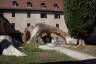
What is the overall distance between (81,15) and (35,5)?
83.6ft

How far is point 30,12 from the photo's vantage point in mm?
60000

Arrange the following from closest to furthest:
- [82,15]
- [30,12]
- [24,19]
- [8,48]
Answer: [8,48] < [82,15] < [24,19] < [30,12]

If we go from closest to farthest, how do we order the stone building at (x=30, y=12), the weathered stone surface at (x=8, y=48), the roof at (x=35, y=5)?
1. the weathered stone surface at (x=8, y=48)
2. the roof at (x=35, y=5)
3. the stone building at (x=30, y=12)

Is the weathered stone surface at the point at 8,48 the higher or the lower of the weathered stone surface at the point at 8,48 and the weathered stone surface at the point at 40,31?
the lower

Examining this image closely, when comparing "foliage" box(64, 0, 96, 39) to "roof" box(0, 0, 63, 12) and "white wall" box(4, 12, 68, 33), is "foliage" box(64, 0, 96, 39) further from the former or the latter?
"roof" box(0, 0, 63, 12)

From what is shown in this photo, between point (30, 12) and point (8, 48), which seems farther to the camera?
point (30, 12)

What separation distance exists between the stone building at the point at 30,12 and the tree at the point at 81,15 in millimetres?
22202

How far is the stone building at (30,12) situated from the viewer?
193 ft

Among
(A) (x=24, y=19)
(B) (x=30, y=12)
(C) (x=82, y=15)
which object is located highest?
(B) (x=30, y=12)

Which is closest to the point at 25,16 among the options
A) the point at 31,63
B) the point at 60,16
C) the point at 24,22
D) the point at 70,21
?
the point at 24,22

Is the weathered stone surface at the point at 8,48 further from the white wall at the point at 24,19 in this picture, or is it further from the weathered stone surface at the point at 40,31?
the white wall at the point at 24,19

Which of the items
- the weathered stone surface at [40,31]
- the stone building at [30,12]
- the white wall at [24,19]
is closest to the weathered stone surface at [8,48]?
the weathered stone surface at [40,31]

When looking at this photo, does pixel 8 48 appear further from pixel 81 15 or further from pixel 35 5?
pixel 35 5

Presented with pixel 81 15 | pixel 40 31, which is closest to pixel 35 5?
pixel 40 31
